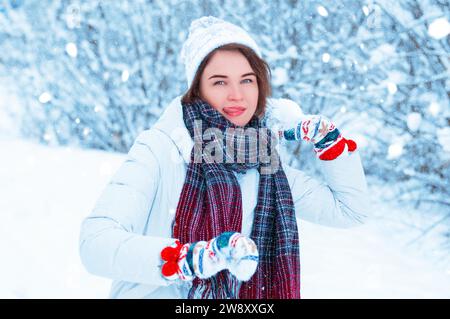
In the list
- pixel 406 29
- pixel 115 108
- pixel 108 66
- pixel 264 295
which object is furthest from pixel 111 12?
pixel 264 295

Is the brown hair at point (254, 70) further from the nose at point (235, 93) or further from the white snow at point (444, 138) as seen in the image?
the white snow at point (444, 138)

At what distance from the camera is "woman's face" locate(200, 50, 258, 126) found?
2100 mm

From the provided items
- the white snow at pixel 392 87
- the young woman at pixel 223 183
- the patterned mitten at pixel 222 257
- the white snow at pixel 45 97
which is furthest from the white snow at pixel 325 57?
Result: the patterned mitten at pixel 222 257

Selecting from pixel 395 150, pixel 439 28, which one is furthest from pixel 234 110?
pixel 395 150

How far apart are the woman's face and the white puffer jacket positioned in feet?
0.53

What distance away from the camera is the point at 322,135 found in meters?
2.12

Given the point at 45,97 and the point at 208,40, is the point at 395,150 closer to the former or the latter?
the point at 208,40

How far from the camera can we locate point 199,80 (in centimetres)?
219

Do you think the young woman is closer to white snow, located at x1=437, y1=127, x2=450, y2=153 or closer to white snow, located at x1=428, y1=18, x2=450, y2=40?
white snow, located at x1=437, y1=127, x2=450, y2=153

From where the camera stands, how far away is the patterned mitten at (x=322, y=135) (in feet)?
6.93

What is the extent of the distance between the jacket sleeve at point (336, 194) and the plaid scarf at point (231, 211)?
151 millimetres

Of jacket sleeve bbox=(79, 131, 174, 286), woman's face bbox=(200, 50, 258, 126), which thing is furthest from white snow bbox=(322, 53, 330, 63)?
jacket sleeve bbox=(79, 131, 174, 286)

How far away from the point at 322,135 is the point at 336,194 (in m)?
→ 0.29
